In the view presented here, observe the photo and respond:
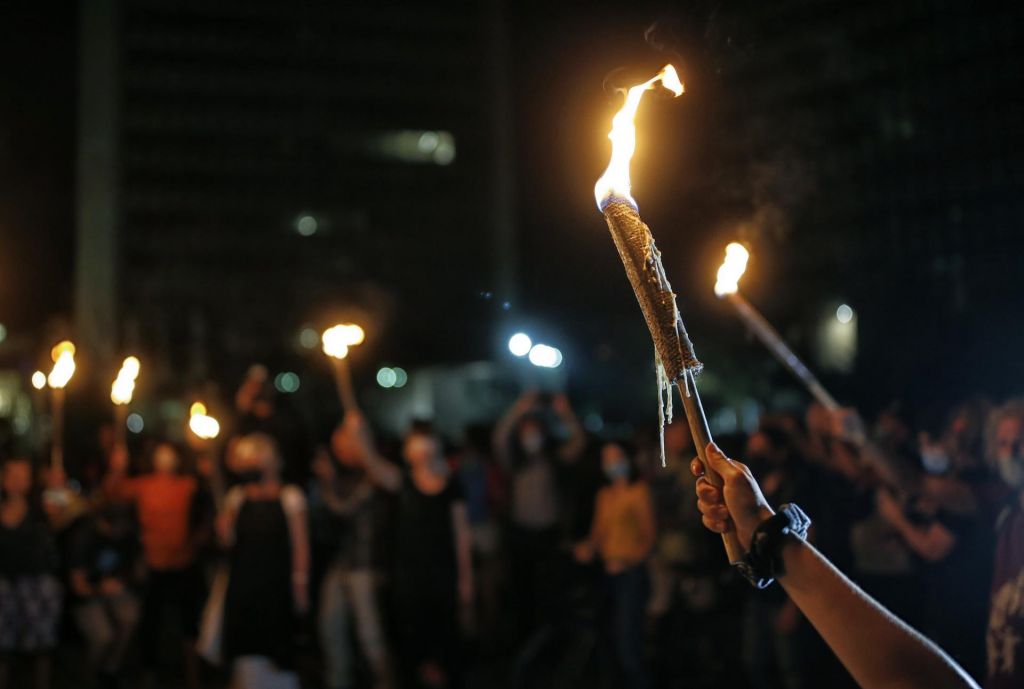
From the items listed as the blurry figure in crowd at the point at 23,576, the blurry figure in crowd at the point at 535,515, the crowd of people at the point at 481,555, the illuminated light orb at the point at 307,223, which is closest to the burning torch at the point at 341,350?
the crowd of people at the point at 481,555

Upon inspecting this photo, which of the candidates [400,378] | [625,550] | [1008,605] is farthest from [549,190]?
[400,378]

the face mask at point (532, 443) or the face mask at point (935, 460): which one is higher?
the face mask at point (532, 443)

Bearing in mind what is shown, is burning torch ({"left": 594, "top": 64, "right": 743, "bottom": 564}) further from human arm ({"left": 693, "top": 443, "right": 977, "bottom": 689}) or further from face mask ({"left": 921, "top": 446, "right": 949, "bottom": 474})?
face mask ({"left": 921, "top": 446, "right": 949, "bottom": 474})

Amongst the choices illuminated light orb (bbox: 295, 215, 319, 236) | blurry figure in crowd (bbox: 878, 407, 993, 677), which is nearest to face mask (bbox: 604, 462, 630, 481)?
blurry figure in crowd (bbox: 878, 407, 993, 677)

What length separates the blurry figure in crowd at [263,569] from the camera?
686 cm

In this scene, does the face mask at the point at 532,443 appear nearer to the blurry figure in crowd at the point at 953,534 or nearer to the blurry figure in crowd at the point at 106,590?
the blurry figure in crowd at the point at 106,590

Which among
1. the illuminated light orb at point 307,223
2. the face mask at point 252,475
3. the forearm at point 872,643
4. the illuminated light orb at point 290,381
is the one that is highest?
the illuminated light orb at point 307,223

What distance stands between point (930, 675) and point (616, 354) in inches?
885

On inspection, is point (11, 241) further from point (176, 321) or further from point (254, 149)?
point (254, 149)

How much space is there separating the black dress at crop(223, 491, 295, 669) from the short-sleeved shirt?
15.2ft

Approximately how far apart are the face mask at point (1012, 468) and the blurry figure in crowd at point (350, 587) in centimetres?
494

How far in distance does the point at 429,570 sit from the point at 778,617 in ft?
8.12

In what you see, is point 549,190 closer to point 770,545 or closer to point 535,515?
point 535,515

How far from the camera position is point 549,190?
13.9 meters
